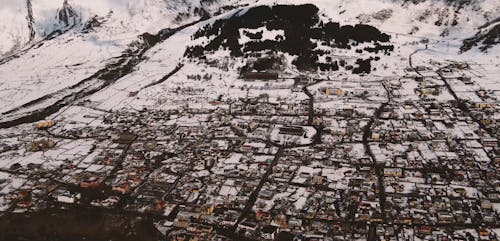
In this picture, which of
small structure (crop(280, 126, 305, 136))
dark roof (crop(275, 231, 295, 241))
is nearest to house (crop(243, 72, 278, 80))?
small structure (crop(280, 126, 305, 136))

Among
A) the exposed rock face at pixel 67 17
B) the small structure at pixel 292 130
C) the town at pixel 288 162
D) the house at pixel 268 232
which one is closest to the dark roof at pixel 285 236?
the town at pixel 288 162

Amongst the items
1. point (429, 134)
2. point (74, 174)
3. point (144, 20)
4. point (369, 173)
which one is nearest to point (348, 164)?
point (369, 173)

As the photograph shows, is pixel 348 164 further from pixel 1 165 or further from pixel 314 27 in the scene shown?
pixel 314 27

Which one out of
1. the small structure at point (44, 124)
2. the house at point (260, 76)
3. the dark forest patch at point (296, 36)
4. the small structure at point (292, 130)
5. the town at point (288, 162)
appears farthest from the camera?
the dark forest patch at point (296, 36)

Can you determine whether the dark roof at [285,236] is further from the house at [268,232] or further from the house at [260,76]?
the house at [260,76]

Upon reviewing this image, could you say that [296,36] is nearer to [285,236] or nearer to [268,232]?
[268,232]

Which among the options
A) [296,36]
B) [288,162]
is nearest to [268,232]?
[288,162]
